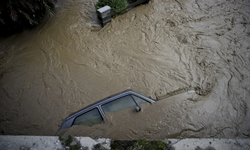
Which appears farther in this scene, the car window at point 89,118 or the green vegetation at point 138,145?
the car window at point 89,118

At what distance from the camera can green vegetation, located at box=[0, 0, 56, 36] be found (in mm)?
5266

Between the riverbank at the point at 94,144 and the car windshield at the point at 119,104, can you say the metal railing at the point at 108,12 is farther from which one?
the riverbank at the point at 94,144

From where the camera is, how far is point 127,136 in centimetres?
302

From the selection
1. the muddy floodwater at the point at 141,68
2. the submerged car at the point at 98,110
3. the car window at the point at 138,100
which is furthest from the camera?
the muddy floodwater at the point at 141,68

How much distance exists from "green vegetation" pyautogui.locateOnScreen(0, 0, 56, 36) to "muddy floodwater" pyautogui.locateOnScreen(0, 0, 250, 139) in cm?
31

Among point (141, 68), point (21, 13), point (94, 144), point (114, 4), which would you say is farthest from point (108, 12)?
point (94, 144)

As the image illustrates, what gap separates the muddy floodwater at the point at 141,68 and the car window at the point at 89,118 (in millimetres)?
138

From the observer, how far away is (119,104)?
2.92 m

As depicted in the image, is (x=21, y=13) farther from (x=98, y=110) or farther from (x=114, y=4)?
(x=98, y=110)

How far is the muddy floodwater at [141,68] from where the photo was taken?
3752 mm

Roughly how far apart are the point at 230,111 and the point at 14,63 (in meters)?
6.47

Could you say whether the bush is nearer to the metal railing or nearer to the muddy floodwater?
the metal railing

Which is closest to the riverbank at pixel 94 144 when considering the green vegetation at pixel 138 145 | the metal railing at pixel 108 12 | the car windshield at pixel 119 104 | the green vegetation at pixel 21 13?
the green vegetation at pixel 138 145

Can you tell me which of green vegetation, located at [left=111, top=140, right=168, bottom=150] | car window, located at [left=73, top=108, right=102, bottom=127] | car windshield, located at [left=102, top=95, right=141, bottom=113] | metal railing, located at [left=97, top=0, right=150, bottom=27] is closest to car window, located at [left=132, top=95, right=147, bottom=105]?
car windshield, located at [left=102, top=95, right=141, bottom=113]
